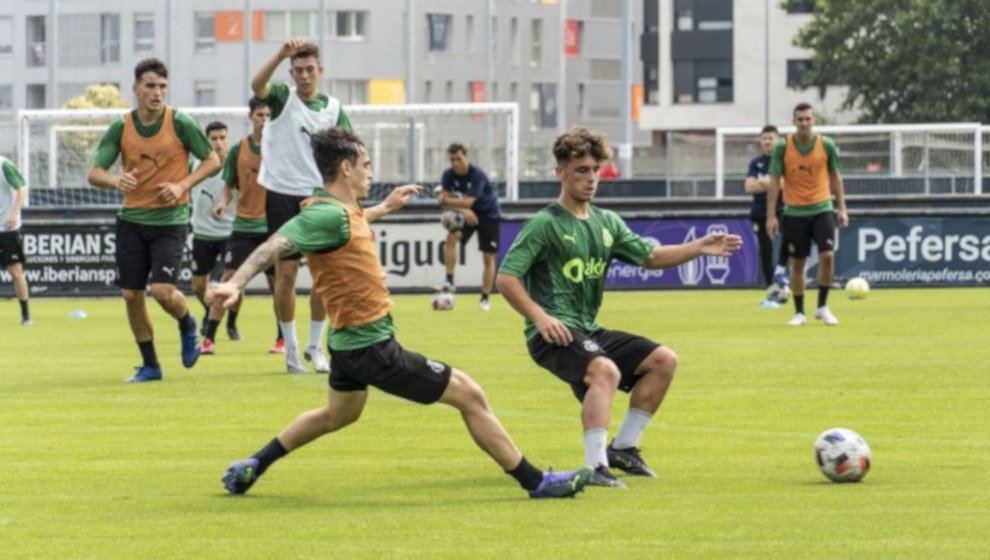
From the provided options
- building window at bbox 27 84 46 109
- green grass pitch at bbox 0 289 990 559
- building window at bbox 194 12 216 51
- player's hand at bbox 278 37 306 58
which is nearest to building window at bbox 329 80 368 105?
building window at bbox 194 12 216 51

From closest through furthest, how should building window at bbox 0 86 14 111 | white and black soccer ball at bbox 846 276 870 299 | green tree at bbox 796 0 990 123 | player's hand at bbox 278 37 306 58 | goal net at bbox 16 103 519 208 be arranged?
player's hand at bbox 278 37 306 58, white and black soccer ball at bbox 846 276 870 299, goal net at bbox 16 103 519 208, green tree at bbox 796 0 990 123, building window at bbox 0 86 14 111

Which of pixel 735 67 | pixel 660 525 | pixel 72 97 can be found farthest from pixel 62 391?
pixel 735 67

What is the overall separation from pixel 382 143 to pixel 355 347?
31949 millimetres

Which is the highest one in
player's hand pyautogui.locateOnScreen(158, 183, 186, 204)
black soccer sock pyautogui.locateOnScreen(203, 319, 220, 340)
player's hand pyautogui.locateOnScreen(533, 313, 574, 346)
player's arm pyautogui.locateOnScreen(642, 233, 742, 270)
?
player's hand pyautogui.locateOnScreen(158, 183, 186, 204)

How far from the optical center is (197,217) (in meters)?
24.1

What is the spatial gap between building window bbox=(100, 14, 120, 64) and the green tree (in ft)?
82.5

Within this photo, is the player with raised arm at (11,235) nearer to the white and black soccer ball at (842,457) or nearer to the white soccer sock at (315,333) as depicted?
the white soccer sock at (315,333)

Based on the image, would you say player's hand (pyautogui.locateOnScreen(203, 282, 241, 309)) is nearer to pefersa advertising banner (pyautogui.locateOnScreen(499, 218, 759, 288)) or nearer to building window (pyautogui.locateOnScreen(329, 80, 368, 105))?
pefersa advertising banner (pyautogui.locateOnScreen(499, 218, 759, 288))

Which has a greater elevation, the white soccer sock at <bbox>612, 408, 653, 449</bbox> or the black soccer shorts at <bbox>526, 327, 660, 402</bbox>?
the black soccer shorts at <bbox>526, 327, 660, 402</bbox>

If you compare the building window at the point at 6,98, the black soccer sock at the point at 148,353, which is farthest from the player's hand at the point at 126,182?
the building window at the point at 6,98

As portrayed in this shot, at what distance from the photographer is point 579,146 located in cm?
1141

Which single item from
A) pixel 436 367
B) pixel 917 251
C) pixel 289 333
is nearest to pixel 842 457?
pixel 436 367

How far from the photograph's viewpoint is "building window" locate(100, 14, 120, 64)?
85875mm

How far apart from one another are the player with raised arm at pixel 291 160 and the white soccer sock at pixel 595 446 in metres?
6.46
